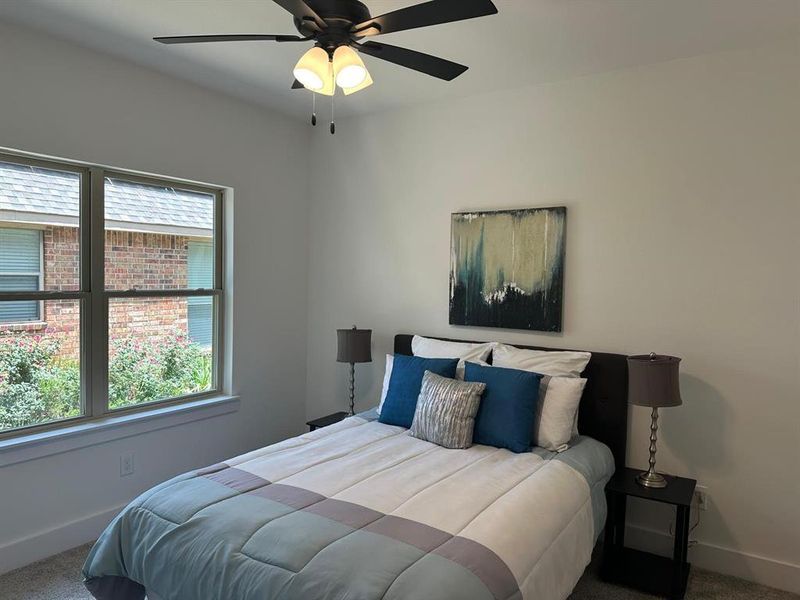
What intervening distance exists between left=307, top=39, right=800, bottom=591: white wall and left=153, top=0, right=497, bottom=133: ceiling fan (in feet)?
4.44

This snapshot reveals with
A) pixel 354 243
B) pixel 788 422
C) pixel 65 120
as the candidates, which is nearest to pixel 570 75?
pixel 354 243

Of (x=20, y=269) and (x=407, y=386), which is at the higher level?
(x=20, y=269)

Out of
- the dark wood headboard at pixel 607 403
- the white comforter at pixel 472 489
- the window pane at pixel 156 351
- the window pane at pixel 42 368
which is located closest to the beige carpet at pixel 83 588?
the white comforter at pixel 472 489

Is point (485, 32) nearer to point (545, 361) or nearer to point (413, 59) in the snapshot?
point (413, 59)

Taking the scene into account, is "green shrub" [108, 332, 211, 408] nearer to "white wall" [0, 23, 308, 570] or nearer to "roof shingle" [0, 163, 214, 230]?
"white wall" [0, 23, 308, 570]

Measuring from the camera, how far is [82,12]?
256cm

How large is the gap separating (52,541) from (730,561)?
3524 millimetres

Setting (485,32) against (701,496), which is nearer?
(485,32)

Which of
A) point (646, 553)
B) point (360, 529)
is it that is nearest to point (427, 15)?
point (360, 529)

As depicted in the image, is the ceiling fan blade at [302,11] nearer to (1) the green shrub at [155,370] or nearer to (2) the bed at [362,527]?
(2) the bed at [362,527]

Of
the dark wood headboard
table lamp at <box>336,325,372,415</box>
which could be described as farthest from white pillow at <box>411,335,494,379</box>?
the dark wood headboard

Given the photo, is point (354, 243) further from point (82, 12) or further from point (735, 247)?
point (735, 247)

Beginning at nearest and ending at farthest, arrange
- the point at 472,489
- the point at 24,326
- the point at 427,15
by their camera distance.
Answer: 1. the point at 427,15
2. the point at 472,489
3. the point at 24,326

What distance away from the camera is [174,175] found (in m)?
3.40
